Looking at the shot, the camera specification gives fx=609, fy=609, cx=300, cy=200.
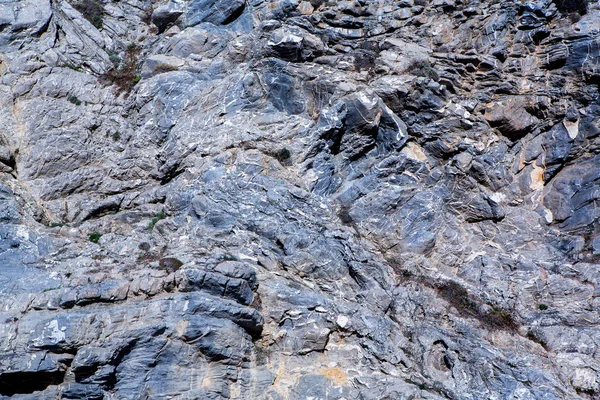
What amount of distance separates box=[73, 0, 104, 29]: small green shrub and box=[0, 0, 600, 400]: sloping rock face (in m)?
0.18

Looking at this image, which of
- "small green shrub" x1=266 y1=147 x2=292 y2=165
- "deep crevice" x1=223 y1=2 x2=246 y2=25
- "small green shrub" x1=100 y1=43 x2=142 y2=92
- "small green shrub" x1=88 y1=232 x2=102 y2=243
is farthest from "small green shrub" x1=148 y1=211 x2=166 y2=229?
"deep crevice" x1=223 y1=2 x2=246 y2=25

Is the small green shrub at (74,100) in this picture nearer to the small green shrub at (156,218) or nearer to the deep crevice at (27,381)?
the small green shrub at (156,218)

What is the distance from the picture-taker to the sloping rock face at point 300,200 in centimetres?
1422

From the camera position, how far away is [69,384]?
1324 cm

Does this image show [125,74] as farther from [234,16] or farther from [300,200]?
[300,200]

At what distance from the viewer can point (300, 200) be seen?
18.2 metres

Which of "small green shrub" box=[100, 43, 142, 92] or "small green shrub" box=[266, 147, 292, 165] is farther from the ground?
"small green shrub" box=[100, 43, 142, 92]

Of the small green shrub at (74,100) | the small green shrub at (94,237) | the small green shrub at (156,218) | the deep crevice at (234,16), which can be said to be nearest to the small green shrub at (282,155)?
the small green shrub at (156,218)

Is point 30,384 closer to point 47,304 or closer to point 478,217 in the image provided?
point 47,304

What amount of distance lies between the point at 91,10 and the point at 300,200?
45.2 ft

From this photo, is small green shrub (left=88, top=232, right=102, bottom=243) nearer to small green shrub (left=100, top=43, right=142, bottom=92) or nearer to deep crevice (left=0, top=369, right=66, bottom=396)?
deep crevice (left=0, top=369, right=66, bottom=396)

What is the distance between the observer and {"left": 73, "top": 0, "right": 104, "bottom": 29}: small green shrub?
25.1 meters

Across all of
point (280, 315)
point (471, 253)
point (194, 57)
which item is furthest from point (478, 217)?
point (194, 57)

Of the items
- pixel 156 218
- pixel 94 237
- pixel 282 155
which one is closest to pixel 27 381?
pixel 94 237
